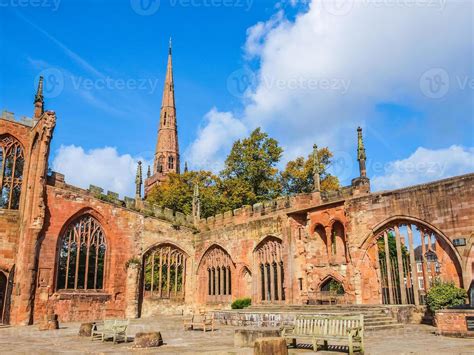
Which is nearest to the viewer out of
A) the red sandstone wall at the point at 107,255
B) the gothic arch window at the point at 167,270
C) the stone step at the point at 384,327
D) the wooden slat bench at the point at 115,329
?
the wooden slat bench at the point at 115,329

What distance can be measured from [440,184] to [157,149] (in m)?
57.3

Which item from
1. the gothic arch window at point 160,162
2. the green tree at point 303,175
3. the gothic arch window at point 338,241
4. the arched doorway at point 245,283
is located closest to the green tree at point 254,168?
the green tree at point 303,175

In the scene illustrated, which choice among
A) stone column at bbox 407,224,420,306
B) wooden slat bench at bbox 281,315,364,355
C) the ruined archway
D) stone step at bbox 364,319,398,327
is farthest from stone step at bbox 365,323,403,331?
the ruined archway

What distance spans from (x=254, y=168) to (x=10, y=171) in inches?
687

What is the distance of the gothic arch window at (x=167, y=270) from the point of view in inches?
1065

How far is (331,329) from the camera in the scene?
949 cm

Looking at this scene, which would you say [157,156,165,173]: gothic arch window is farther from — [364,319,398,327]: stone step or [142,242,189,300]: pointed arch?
[364,319,398,327]: stone step

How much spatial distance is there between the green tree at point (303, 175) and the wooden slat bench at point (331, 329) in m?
24.5

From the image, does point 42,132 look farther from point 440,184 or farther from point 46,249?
point 440,184

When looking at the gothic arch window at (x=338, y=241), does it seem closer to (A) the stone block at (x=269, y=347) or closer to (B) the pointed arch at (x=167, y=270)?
(B) the pointed arch at (x=167, y=270)

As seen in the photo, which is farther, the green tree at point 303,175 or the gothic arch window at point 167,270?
the green tree at point 303,175

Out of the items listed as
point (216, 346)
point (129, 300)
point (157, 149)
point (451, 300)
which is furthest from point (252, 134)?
point (157, 149)

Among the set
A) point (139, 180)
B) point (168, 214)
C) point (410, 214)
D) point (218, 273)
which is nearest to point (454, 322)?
point (410, 214)

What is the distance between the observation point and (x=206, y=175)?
39.0 m
